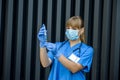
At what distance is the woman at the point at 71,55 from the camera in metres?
3.02

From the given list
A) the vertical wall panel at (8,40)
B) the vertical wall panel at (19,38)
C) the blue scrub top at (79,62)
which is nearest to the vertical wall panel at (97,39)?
the vertical wall panel at (19,38)

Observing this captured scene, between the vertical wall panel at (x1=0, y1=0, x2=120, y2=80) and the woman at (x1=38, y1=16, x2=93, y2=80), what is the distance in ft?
3.57

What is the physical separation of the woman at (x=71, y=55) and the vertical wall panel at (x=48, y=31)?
1.09 m

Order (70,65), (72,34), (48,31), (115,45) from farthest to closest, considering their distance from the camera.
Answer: (48,31) → (115,45) → (72,34) → (70,65)

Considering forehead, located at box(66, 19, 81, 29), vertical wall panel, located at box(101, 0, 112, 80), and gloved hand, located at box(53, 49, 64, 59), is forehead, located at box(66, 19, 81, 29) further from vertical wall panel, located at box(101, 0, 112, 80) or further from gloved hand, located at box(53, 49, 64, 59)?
vertical wall panel, located at box(101, 0, 112, 80)

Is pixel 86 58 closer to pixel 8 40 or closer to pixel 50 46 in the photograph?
pixel 50 46

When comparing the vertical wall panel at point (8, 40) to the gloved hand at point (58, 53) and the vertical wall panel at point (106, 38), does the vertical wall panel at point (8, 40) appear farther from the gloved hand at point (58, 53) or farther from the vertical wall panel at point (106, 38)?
the gloved hand at point (58, 53)

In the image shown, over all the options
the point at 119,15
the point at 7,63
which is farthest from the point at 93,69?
the point at 7,63

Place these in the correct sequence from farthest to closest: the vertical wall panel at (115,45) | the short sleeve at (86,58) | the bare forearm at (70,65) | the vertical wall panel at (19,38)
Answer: the vertical wall panel at (19,38)
the vertical wall panel at (115,45)
the short sleeve at (86,58)
the bare forearm at (70,65)

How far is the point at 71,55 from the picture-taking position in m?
3.09

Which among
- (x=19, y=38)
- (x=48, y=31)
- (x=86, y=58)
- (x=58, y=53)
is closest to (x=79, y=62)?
(x=86, y=58)

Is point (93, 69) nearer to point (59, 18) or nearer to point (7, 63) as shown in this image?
point (59, 18)

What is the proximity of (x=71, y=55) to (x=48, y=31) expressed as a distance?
4.24ft

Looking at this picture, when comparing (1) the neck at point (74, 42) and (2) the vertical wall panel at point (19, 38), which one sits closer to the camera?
(1) the neck at point (74, 42)
